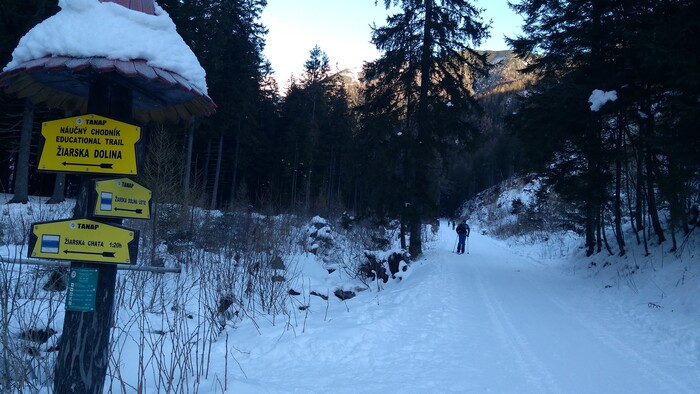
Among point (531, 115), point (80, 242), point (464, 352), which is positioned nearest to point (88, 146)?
point (80, 242)

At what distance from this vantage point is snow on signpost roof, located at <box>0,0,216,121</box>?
2510 millimetres

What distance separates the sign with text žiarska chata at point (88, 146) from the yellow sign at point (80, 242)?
38 centimetres

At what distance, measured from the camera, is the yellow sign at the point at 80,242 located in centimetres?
270

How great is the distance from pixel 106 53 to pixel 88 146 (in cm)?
68

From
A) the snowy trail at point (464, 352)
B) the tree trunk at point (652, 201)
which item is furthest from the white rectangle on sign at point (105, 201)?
the tree trunk at point (652, 201)

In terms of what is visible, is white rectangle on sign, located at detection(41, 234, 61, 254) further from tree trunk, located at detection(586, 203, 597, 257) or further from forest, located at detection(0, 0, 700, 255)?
tree trunk, located at detection(586, 203, 597, 257)

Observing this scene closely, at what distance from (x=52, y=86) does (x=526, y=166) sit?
1255 cm

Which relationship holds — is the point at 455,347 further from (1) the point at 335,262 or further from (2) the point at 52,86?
(1) the point at 335,262

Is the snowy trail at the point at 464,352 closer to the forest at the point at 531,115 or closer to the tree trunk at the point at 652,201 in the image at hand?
the forest at the point at 531,115

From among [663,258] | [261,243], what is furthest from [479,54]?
[261,243]

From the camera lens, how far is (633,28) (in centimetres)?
1038

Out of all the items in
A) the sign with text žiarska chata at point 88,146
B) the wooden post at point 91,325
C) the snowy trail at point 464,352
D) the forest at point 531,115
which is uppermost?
the forest at point 531,115

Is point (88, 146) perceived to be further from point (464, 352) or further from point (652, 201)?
point (652, 201)

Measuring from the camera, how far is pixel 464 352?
5.50 metres
